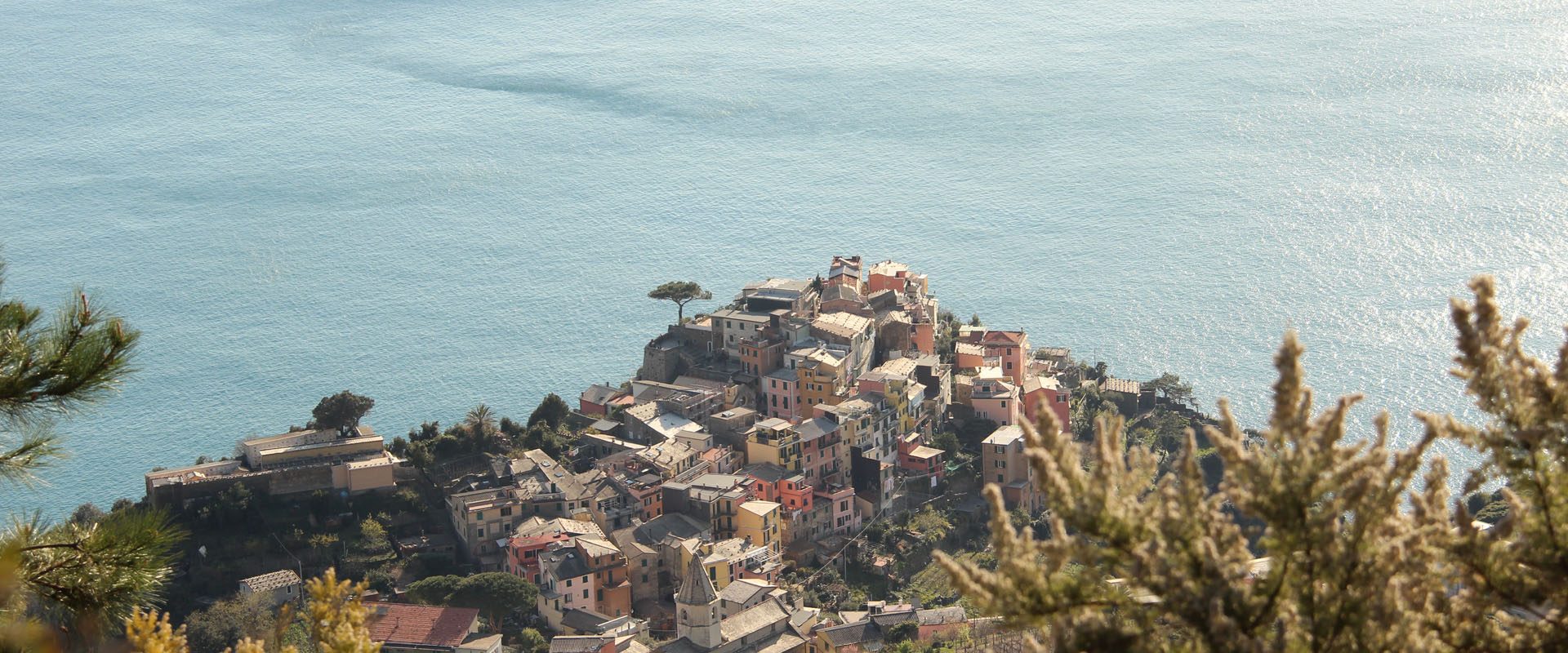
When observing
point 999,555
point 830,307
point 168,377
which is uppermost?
point 999,555

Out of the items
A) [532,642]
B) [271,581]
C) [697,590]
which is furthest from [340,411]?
[697,590]

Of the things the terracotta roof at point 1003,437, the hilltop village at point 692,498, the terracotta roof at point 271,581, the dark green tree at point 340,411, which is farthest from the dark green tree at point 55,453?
the terracotta roof at point 1003,437

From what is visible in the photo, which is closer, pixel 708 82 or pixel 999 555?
pixel 999 555

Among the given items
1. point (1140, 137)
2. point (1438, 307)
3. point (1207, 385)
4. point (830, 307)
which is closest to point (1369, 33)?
point (1140, 137)

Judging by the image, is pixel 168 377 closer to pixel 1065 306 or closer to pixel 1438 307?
pixel 1065 306

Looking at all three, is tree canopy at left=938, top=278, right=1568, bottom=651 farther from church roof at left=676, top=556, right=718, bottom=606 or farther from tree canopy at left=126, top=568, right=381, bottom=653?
church roof at left=676, top=556, right=718, bottom=606

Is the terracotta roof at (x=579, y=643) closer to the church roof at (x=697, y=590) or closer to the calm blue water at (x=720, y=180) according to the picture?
the church roof at (x=697, y=590)
